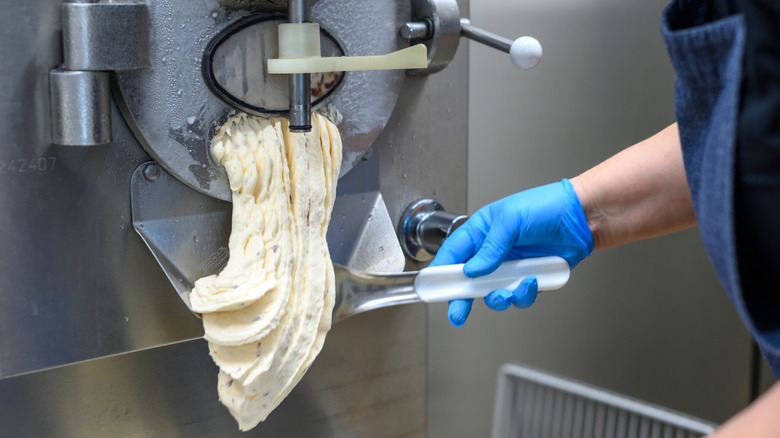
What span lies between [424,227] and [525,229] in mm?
109

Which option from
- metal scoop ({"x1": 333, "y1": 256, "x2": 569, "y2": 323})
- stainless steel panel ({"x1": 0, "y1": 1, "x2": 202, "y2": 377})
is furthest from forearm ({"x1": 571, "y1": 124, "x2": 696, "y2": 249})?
stainless steel panel ({"x1": 0, "y1": 1, "x2": 202, "y2": 377})

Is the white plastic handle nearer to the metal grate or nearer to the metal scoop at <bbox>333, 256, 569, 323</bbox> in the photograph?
the metal scoop at <bbox>333, 256, 569, 323</bbox>

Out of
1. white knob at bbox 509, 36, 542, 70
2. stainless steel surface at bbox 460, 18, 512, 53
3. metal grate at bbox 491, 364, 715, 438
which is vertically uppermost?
stainless steel surface at bbox 460, 18, 512, 53

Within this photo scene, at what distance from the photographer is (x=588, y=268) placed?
48.5 inches

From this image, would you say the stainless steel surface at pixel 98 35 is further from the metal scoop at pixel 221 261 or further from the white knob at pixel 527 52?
the white knob at pixel 527 52

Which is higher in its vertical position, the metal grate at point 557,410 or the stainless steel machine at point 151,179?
the stainless steel machine at point 151,179

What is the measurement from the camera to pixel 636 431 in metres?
1.10

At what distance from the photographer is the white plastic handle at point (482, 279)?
688 mm

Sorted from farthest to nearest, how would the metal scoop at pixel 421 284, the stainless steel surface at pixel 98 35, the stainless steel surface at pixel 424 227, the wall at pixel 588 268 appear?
the wall at pixel 588 268 → the stainless steel surface at pixel 424 227 → the metal scoop at pixel 421 284 → the stainless steel surface at pixel 98 35

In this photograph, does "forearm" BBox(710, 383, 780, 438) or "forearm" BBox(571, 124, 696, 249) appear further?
"forearm" BBox(571, 124, 696, 249)

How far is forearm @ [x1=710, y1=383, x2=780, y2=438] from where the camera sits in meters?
0.35

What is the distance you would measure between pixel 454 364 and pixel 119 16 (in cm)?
71

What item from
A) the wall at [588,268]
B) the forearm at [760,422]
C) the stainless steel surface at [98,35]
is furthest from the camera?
the wall at [588,268]

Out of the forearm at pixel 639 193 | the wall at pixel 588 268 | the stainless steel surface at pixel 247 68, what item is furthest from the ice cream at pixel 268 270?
the wall at pixel 588 268
